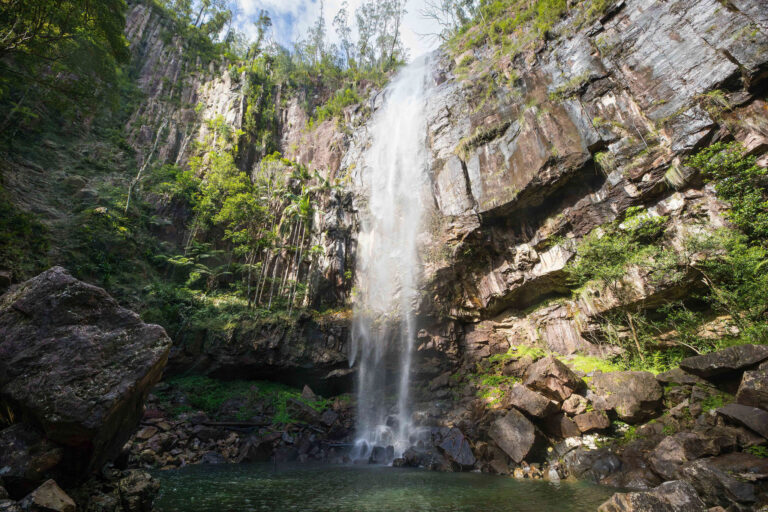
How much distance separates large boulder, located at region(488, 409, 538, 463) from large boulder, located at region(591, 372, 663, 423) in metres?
2.22

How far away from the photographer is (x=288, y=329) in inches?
646

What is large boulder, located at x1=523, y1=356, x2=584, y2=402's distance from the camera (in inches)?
402

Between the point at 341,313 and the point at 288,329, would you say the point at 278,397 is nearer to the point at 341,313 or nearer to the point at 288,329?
the point at 288,329

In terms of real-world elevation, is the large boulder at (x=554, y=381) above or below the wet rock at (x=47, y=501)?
above

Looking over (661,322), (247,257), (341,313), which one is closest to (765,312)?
(661,322)

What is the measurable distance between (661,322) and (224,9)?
51607mm

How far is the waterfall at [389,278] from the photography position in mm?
14473

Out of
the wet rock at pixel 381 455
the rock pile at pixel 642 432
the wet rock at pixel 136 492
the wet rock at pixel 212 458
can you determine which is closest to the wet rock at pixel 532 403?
the rock pile at pixel 642 432

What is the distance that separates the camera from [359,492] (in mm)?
6773

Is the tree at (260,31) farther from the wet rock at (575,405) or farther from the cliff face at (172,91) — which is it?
the wet rock at (575,405)

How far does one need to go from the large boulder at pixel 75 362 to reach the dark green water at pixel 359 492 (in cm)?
200

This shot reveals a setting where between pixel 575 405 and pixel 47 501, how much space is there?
1202 centimetres

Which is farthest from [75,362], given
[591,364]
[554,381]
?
[591,364]

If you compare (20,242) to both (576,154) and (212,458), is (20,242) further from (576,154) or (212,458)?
(576,154)
